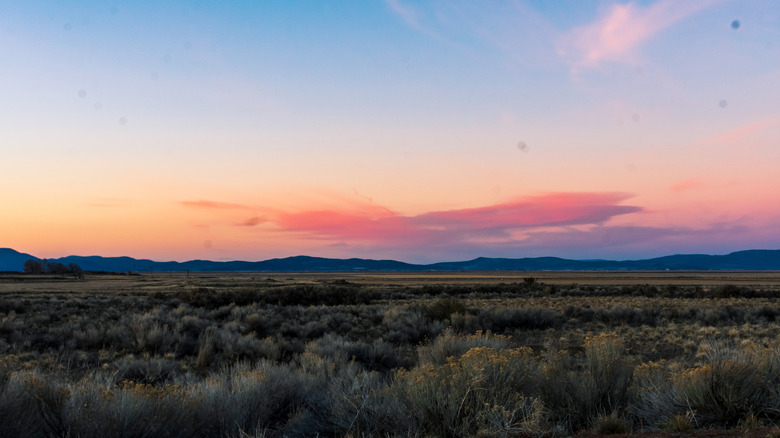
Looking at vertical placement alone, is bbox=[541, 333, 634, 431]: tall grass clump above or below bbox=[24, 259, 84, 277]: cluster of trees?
below

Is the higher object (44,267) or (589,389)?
(44,267)

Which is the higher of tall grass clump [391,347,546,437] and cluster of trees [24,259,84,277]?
cluster of trees [24,259,84,277]

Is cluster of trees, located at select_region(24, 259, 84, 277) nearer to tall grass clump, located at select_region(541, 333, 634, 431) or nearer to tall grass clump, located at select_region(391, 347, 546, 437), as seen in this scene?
tall grass clump, located at select_region(391, 347, 546, 437)

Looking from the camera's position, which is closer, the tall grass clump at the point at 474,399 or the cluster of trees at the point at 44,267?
the tall grass clump at the point at 474,399

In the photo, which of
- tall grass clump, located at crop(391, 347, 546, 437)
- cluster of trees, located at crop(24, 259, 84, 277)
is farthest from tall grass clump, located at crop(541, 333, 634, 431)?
cluster of trees, located at crop(24, 259, 84, 277)

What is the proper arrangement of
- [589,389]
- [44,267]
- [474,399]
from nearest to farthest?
[474,399]
[589,389]
[44,267]

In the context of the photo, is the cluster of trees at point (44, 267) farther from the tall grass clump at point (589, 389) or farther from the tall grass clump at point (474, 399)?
the tall grass clump at point (589, 389)

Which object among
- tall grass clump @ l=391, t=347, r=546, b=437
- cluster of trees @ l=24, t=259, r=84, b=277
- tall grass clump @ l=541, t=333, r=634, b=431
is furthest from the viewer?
cluster of trees @ l=24, t=259, r=84, b=277

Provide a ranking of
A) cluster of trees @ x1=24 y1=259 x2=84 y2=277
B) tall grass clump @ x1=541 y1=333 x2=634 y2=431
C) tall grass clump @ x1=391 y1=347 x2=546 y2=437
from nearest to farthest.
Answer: tall grass clump @ x1=391 y1=347 x2=546 y2=437, tall grass clump @ x1=541 y1=333 x2=634 y2=431, cluster of trees @ x1=24 y1=259 x2=84 y2=277

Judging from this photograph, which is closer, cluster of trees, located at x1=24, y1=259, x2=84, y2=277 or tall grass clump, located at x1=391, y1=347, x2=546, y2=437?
tall grass clump, located at x1=391, y1=347, x2=546, y2=437

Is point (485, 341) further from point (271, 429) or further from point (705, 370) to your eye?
point (271, 429)

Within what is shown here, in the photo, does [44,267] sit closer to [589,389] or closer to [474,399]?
[474,399]

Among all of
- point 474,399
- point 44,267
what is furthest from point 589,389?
point 44,267

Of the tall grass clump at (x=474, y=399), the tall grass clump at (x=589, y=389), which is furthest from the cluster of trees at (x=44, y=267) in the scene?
the tall grass clump at (x=589, y=389)
